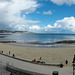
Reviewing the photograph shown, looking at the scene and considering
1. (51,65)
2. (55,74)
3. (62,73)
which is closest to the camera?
(55,74)

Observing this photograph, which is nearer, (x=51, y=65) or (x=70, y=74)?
(x=70, y=74)

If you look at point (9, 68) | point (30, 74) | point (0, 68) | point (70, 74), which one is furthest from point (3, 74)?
point (70, 74)

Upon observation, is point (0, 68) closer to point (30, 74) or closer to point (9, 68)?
point (9, 68)

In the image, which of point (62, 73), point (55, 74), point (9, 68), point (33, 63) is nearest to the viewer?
point (55, 74)

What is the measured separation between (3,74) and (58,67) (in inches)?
315

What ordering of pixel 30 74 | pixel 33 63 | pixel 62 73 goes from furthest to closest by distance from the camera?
pixel 33 63 → pixel 62 73 → pixel 30 74

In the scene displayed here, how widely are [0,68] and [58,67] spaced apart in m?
8.95

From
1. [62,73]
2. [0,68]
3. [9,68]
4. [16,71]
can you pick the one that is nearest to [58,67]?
[62,73]

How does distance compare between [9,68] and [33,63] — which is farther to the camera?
[33,63]

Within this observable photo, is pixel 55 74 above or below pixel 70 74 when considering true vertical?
above

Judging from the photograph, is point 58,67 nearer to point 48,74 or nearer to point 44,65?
point 44,65

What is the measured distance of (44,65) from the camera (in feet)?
51.5

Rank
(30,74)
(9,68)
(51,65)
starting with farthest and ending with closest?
(51,65) < (9,68) < (30,74)

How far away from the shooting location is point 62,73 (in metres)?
12.6
